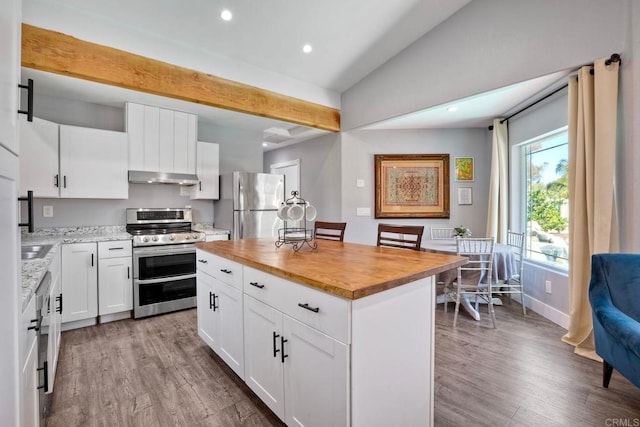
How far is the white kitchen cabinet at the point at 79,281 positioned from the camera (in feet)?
9.30

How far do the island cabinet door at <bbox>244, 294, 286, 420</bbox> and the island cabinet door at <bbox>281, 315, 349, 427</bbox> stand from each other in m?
0.06

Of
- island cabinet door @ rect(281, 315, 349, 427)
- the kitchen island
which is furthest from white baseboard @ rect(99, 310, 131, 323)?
island cabinet door @ rect(281, 315, 349, 427)

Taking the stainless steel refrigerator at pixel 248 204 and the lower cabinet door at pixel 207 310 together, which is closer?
the lower cabinet door at pixel 207 310

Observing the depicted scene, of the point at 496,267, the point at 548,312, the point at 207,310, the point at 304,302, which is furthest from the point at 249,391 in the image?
the point at 548,312

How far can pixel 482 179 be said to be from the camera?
4516 millimetres

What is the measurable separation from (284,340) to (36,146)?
3180 mm

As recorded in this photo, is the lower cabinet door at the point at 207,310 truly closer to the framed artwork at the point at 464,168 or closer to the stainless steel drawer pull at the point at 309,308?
the stainless steel drawer pull at the point at 309,308

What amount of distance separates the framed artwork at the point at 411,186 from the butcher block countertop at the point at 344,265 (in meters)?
2.47

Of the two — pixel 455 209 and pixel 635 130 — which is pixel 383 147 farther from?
pixel 635 130

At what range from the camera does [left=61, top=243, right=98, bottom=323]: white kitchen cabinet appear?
2.84 meters

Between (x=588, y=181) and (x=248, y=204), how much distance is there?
11.6 ft


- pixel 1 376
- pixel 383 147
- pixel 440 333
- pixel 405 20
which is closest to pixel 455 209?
pixel 383 147

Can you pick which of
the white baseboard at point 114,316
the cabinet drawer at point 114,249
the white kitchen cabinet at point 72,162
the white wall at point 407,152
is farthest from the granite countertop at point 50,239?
the white wall at point 407,152

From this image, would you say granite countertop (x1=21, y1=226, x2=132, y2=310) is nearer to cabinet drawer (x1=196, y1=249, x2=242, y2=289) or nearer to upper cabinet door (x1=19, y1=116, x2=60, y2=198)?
upper cabinet door (x1=19, y1=116, x2=60, y2=198)
